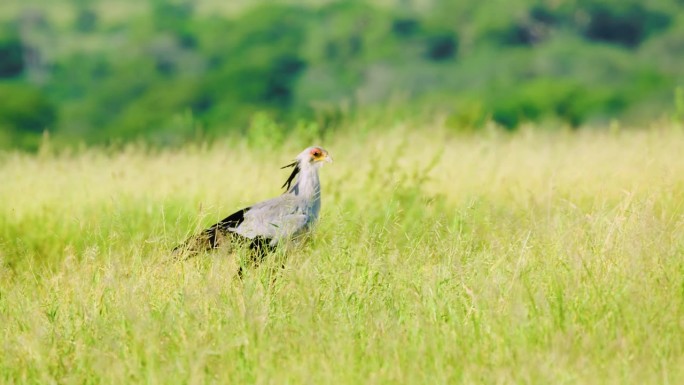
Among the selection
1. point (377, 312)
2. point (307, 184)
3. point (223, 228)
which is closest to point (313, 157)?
point (307, 184)

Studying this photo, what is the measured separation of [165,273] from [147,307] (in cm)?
49

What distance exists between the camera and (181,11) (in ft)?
235

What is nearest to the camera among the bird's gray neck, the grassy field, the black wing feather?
the grassy field

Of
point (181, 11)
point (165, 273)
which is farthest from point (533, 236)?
point (181, 11)

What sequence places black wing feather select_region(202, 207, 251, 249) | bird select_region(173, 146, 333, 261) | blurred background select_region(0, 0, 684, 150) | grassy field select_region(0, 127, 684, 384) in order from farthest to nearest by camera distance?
blurred background select_region(0, 0, 684, 150) < black wing feather select_region(202, 207, 251, 249) < bird select_region(173, 146, 333, 261) < grassy field select_region(0, 127, 684, 384)

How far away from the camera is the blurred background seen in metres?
42.6

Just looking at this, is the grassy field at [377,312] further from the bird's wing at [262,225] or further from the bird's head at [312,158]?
the bird's head at [312,158]

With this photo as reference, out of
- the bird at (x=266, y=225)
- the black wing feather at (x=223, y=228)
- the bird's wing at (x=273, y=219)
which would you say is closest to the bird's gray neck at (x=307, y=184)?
the bird at (x=266, y=225)

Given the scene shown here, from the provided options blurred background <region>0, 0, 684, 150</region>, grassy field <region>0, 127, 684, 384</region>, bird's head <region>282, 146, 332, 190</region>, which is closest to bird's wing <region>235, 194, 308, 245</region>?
grassy field <region>0, 127, 684, 384</region>

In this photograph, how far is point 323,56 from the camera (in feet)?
176

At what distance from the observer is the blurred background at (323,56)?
42625 millimetres

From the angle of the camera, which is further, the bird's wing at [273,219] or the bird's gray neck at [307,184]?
the bird's gray neck at [307,184]

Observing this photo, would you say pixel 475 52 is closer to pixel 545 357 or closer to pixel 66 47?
pixel 66 47

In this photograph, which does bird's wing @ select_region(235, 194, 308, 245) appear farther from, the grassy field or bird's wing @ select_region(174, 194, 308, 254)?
the grassy field
